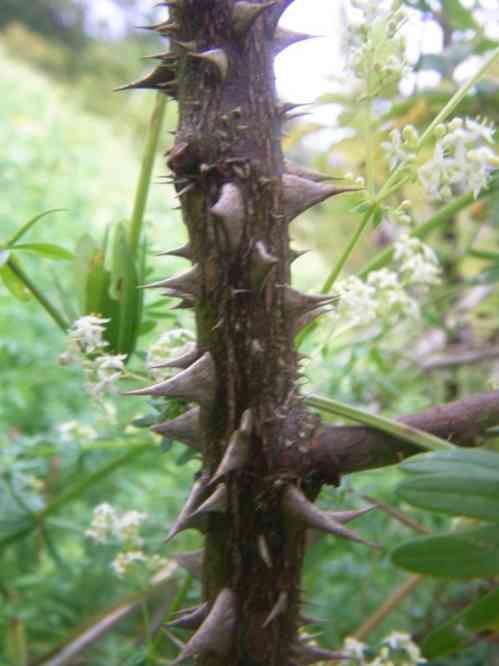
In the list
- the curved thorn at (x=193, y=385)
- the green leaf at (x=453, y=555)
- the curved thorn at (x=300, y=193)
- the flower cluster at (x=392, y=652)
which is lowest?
the flower cluster at (x=392, y=652)

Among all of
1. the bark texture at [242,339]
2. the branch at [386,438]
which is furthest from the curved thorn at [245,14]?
the branch at [386,438]

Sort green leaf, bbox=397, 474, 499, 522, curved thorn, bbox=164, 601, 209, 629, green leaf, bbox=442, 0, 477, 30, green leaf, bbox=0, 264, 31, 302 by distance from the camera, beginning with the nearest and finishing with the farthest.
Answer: green leaf, bbox=397, 474, 499, 522, curved thorn, bbox=164, 601, 209, 629, green leaf, bbox=0, 264, 31, 302, green leaf, bbox=442, 0, 477, 30

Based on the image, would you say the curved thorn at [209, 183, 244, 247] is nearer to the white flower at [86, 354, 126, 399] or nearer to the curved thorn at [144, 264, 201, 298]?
the curved thorn at [144, 264, 201, 298]

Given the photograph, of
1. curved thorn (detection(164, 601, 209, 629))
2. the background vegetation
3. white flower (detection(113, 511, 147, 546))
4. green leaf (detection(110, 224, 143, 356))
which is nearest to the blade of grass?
the background vegetation

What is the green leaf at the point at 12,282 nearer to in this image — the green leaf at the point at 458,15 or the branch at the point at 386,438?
the branch at the point at 386,438

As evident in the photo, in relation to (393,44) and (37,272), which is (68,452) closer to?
(393,44)
